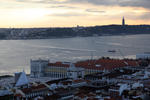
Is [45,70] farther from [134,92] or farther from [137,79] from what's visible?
[134,92]

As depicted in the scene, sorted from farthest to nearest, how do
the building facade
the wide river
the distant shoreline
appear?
the distant shoreline < the wide river < the building facade

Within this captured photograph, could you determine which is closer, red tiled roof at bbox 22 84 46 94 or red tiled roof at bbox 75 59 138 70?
red tiled roof at bbox 22 84 46 94

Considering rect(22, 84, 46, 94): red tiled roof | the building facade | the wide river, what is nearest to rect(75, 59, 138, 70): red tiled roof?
the building facade

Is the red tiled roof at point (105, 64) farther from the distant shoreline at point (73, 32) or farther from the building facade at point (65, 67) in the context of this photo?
the distant shoreline at point (73, 32)

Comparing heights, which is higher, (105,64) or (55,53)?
(105,64)

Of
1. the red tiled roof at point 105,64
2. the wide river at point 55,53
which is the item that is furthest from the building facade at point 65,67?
the wide river at point 55,53

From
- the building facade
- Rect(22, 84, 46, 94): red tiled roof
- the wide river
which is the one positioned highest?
Rect(22, 84, 46, 94): red tiled roof

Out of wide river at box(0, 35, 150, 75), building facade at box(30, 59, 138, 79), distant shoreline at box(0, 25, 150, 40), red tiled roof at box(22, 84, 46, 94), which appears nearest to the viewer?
red tiled roof at box(22, 84, 46, 94)

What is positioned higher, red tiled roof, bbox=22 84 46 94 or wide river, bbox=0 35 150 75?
red tiled roof, bbox=22 84 46 94

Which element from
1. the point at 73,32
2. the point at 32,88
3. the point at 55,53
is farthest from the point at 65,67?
the point at 73,32

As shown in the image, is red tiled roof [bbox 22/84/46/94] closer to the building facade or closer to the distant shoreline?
the building facade

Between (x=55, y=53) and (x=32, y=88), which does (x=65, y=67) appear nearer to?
(x=32, y=88)

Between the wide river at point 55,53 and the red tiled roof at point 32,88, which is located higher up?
the red tiled roof at point 32,88
